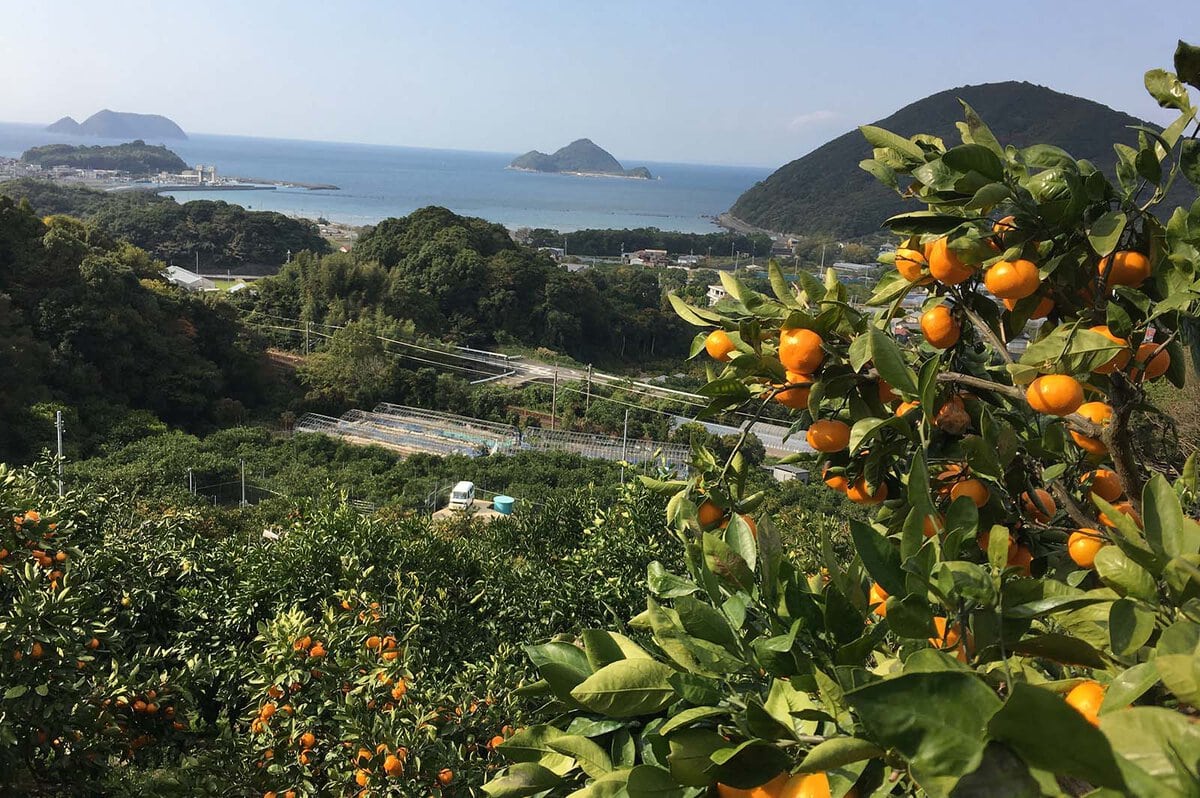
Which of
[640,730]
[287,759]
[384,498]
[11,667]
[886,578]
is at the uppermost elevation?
[886,578]

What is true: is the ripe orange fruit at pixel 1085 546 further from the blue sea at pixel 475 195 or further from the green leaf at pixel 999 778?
the blue sea at pixel 475 195

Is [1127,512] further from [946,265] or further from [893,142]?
[893,142]

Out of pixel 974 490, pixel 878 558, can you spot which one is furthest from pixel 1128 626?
pixel 974 490

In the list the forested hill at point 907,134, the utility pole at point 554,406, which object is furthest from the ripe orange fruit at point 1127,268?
the forested hill at point 907,134

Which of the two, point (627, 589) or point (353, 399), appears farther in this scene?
point (353, 399)

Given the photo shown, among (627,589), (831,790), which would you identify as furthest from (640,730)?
(627,589)

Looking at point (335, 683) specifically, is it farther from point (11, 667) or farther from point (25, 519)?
point (25, 519)
